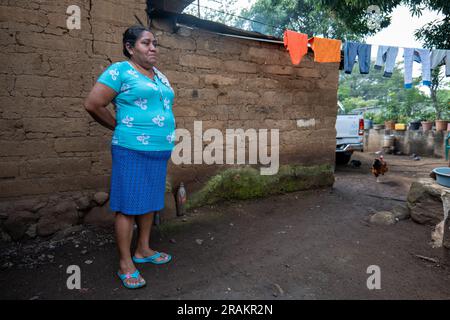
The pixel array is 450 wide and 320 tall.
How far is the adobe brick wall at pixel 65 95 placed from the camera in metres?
2.52

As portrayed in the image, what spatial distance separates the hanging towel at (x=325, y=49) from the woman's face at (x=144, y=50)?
320 centimetres

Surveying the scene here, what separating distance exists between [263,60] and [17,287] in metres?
3.80

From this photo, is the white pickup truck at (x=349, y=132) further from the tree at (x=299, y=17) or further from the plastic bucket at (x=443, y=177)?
the tree at (x=299, y=17)

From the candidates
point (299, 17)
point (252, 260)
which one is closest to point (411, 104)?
point (299, 17)

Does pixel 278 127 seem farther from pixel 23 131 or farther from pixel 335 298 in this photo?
pixel 23 131

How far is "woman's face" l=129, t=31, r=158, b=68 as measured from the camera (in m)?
1.95

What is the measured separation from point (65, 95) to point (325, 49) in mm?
3808

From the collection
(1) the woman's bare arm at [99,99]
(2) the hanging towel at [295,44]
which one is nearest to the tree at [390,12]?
(2) the hanging towel at [295,44]

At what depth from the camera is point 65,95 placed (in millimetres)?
2713

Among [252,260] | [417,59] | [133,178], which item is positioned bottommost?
[252,260]

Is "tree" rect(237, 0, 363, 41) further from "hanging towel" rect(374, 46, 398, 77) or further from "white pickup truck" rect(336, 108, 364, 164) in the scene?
"hanging towel" rect(374, 46, 398, 77)

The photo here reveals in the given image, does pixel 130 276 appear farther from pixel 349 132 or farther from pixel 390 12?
pixel 390 12

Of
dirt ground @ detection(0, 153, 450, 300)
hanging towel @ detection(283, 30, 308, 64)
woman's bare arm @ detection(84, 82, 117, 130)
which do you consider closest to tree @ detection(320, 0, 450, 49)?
hanging towel @ detection(283, 30, 308, 64)

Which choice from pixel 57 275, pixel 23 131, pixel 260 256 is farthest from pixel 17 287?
pixel 260 256
